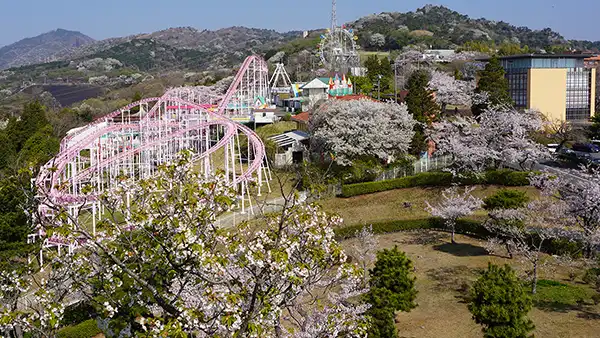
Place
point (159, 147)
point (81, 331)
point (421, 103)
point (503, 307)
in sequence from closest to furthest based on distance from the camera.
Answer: point (503, 307) → point (81, 331) → point (159, 147) → point (421, 103)

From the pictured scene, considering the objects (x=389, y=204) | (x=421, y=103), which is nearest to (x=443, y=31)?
(x=421, y=103)

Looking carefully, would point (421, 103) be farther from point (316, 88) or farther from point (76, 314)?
point (76, 314)

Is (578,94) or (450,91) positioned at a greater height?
(450,91)

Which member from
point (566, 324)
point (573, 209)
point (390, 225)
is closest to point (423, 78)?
point (390, 225)

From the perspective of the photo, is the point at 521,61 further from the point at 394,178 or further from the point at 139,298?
the point at 139,298

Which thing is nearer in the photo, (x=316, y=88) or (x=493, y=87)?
(x=493, y=87)

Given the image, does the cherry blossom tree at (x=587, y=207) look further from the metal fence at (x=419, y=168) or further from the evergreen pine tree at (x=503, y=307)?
the metal fence at (x=419, y=168)

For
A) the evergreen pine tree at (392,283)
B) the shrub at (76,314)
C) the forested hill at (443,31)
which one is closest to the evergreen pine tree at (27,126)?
the shrub at (76,314)
